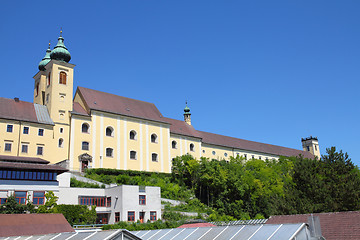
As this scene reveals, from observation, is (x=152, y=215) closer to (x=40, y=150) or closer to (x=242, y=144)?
(x=40, y=150)

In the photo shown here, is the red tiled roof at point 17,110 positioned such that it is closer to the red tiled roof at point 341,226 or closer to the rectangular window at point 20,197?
the rectangular window at point 20,197

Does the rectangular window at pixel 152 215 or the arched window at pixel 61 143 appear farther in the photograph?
the arched window at pixel 61 143

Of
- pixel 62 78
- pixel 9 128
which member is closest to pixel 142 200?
pixel 9 128

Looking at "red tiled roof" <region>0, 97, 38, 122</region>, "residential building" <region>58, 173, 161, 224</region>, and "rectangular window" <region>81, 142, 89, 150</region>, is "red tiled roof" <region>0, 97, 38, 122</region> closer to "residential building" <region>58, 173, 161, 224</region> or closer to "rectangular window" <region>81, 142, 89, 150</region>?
"rectangular window" <region>81, 142, 89, 150</region>

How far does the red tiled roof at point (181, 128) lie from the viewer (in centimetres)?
6309

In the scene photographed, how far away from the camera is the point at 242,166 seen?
180 feet

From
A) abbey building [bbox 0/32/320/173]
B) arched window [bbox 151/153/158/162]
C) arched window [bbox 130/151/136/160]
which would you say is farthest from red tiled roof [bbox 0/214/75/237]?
arched window [bbox 151/153/158/162]

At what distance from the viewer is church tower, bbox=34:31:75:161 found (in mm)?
46975

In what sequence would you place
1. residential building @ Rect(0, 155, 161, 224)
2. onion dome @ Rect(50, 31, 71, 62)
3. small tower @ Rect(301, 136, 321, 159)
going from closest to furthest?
1. residential building @ Rect(0, 155, 161, 224)
2. onion dome @ Rect(50, 31, 71, 62)
3. small tower @ Rect(301, 136, 321, 159)

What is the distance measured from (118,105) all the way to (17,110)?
49.9 feet

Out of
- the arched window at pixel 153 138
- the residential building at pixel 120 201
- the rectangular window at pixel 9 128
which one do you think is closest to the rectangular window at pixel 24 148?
the rectangular window at pixel 9 128

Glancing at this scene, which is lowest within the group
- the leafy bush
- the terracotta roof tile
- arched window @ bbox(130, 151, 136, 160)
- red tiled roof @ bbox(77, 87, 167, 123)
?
the leafy bush

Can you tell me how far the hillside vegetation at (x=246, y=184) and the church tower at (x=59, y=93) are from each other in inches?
223

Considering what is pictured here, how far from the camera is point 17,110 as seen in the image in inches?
1794
